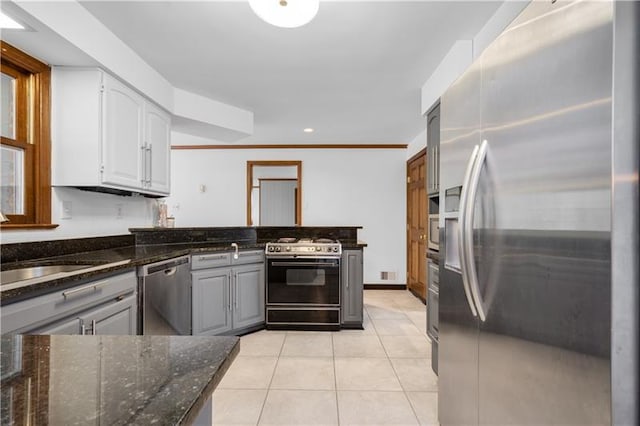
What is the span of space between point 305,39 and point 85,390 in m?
2.26

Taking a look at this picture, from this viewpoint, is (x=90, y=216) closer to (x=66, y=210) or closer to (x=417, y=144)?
(x=66, y=210)

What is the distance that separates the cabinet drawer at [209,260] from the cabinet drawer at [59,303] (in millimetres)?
979

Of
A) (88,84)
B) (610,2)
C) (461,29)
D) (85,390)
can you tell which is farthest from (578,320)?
(88,84)

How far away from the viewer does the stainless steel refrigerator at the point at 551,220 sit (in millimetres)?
668

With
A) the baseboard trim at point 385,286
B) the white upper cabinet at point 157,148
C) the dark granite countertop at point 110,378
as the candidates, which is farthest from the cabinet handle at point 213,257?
the baseboard trim at point 385,286

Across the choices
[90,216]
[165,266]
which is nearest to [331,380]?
[165,266]

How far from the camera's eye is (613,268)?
2.21 ft

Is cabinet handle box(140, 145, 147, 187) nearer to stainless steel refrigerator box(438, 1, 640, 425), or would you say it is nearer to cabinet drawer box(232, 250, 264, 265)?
cabinet drawer box(232, 250, 264, 265)

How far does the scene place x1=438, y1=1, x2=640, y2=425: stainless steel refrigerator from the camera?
67 cm

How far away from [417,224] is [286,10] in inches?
150

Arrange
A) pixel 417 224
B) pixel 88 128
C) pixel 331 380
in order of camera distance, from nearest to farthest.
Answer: pixel 88 128 → pixel 331 380 → pixel 417 224

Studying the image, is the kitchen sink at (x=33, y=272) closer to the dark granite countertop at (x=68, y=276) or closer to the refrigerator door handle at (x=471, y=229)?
the dark granite countertop at (x=68, y=276)

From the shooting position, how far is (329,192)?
537 centimetres

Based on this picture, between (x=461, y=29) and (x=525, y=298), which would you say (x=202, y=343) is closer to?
(x=525, y=298)
